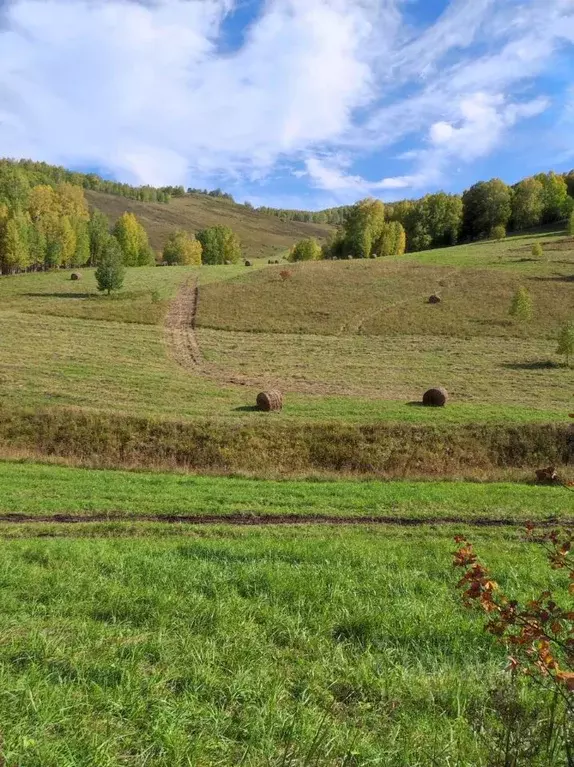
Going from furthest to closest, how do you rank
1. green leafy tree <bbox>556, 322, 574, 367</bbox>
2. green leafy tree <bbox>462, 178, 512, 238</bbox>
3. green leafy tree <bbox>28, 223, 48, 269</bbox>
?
green leafy tree <bbox>462, 178, 512, 238</bbox> → green leafy tree <bbox>28, 223, 48, 269</bbox> → green leafy tree <bbox>556, 322, 574, 367</bbox>

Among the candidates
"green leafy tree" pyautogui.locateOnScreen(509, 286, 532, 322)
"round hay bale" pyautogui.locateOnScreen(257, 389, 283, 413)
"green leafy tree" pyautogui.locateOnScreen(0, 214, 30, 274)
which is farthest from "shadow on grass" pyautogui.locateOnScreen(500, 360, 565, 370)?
"green leafy tree" pyautogui.locateOnScreen(0, 214, 30, 274)

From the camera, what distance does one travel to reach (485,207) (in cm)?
10938

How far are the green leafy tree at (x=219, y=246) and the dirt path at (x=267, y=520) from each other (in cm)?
10160

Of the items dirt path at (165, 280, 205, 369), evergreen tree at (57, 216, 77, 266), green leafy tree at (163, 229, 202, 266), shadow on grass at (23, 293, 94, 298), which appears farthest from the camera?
green leafy tree at (163, 229, 202, 266)

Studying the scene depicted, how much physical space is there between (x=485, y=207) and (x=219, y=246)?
59.4 m

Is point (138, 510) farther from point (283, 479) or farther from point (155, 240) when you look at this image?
point (155, 240)

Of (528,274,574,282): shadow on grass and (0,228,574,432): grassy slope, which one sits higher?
(528,274,574,282): shadow on grass

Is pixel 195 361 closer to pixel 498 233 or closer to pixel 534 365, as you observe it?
pixel 534 365

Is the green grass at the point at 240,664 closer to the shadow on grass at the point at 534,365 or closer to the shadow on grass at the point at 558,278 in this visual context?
the shadow on grass at the point at 534,365

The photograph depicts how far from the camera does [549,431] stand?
2347 centimetres

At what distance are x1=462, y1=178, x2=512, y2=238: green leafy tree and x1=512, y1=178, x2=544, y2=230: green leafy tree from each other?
5.96 feet

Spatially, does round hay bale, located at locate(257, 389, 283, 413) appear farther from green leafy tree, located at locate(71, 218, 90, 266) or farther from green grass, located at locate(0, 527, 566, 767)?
green leafy tree, located at locate(71, 218, 90, 266)

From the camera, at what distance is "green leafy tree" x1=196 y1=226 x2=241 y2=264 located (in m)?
110

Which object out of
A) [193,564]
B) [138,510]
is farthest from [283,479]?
[193,564]
